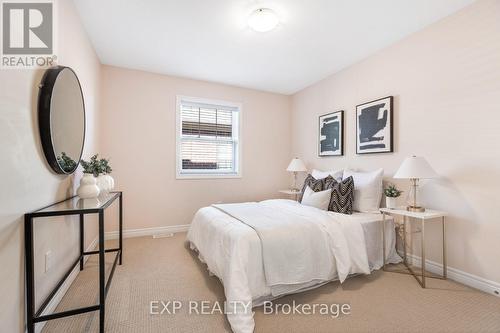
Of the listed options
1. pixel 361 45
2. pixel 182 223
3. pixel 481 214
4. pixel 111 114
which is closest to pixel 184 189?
pixel 182 223

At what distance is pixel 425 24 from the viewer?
2.41 meters

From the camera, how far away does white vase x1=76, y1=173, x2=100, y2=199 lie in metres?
1.90

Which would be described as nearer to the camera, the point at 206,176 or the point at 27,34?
the point at 27,34

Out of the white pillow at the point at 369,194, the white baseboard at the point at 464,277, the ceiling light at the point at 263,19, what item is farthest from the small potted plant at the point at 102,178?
the white baseboard at the point at 464,277

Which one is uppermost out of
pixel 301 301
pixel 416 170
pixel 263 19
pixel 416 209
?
pixel 263 19

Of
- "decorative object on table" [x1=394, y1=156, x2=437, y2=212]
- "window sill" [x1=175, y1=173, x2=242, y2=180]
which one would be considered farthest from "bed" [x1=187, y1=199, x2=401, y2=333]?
"window sill" [x1=175, y1=173, x2=242, y2=180]

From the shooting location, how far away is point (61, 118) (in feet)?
5.70

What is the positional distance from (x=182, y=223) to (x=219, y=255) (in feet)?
6.73

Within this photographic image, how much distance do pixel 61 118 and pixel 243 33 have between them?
77.7 inches

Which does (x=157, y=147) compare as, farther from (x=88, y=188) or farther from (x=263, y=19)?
(x=263, y=19)

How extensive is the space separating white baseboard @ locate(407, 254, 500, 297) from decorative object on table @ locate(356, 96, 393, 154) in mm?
1291

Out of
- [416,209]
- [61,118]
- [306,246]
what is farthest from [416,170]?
[61,118]

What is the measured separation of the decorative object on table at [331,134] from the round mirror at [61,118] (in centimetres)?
333

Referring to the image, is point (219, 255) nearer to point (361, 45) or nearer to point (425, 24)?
point (361, 45)
